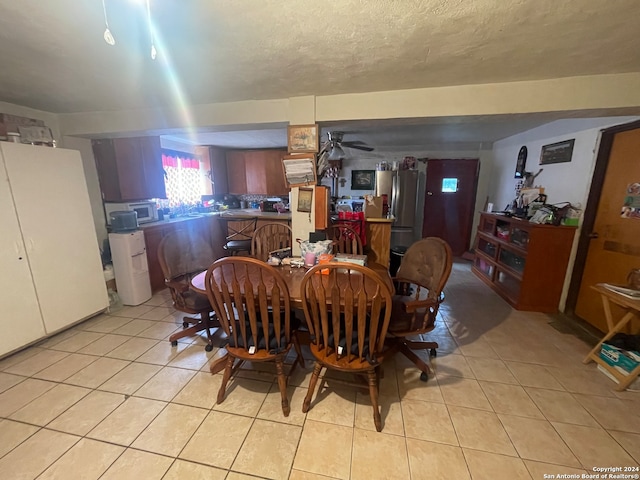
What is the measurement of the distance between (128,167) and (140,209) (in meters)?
0.57

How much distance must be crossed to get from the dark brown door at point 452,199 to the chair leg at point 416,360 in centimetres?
368

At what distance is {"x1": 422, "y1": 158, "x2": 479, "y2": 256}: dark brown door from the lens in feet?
16.1

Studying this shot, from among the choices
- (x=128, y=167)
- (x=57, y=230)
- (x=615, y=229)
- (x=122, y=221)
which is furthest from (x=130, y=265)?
(x=615, y=229)

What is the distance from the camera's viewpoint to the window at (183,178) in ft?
14.3

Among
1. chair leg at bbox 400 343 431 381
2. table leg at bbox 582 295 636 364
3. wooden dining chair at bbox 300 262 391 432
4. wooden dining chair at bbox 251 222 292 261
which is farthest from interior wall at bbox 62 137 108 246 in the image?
table leg at bbox 582 295 636 364

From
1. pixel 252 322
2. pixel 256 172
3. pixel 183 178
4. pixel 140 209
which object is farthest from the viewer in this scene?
pixel 256 172

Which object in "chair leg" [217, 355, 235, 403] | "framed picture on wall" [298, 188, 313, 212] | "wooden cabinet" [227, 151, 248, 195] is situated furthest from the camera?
"wooden cabinet" [227, 151, 248, 195]

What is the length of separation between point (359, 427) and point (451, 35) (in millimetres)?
2229

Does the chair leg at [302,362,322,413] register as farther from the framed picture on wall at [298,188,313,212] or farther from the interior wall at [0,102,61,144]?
the interior wall at [0,102,61,144]

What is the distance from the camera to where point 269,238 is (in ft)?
9.11

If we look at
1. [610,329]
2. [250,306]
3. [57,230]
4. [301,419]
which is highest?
[57,230]

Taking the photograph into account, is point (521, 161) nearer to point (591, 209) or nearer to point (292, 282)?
point (591, 209)

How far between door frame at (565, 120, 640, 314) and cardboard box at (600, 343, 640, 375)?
1.00 meters

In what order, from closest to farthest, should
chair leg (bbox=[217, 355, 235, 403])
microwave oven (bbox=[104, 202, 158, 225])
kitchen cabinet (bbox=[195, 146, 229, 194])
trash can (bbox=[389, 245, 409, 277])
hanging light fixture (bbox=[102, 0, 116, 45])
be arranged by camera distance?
hanging light fixture (bbox=[102, 0, 116, 45]) → chair leg (bbox=[217, 355, 235, 403]) → microwave oven (bbox=[104, 202, 158, 225]) → trash can (bbox=[389, 245, 409, 277]) → kitchen cabinet (bbox=[195, 146, 229, 194])
